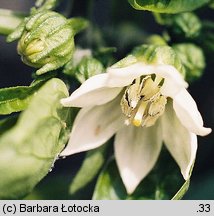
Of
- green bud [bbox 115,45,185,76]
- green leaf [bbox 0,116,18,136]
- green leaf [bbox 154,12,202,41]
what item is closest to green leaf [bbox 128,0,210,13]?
green bud [bbox 115,45,185,76]

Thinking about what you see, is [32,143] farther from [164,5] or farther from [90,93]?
[164,5]

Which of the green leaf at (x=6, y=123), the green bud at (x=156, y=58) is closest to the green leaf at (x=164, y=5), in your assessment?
the green bud at (x=156, y=58)

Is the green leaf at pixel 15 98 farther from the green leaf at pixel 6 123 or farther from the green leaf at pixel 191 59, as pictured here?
the green leaf at pixel 191 59

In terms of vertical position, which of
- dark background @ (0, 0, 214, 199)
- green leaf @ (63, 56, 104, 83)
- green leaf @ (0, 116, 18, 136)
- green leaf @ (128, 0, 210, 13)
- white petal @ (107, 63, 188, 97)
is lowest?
dark background @ (0, 0, 214, 199)

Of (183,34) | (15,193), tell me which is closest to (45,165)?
(15,193)

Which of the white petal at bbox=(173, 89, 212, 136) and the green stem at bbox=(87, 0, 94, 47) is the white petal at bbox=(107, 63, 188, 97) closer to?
the white petal at bbox=(173, 89, 212, 136)
